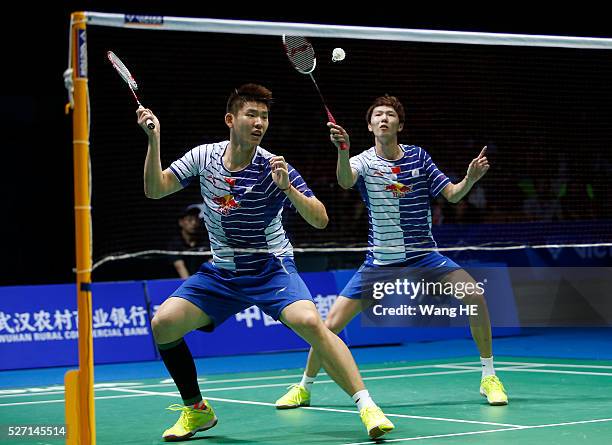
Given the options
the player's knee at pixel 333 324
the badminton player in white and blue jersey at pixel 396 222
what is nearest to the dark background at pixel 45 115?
the badminton player in white and blue jersey at pixel 396 222

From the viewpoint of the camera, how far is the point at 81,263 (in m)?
5.33

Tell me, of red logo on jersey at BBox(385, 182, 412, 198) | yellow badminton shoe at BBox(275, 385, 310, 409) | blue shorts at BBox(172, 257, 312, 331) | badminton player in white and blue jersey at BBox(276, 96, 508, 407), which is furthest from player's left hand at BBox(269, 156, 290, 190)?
yellow badminton shoe at BBox(275, 385, 310, 409)

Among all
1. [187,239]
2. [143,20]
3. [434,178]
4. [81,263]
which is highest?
[143,20]

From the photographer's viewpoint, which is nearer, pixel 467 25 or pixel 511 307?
pixel 511 307

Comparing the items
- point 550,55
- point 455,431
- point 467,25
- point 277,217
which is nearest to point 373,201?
point 277,217

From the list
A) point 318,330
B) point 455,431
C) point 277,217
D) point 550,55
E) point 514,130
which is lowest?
point 455,431

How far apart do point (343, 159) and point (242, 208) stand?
105 cm

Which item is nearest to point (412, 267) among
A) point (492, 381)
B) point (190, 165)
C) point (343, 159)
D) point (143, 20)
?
point (492, 381)

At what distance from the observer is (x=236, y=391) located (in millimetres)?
9070

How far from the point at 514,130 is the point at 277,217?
534cm

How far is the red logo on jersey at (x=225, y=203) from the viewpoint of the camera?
21.5 feet

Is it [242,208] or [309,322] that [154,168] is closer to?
[242,208]

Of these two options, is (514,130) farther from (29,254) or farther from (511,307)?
(29,254)

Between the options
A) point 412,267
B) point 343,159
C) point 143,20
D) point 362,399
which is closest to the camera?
point 143,20
